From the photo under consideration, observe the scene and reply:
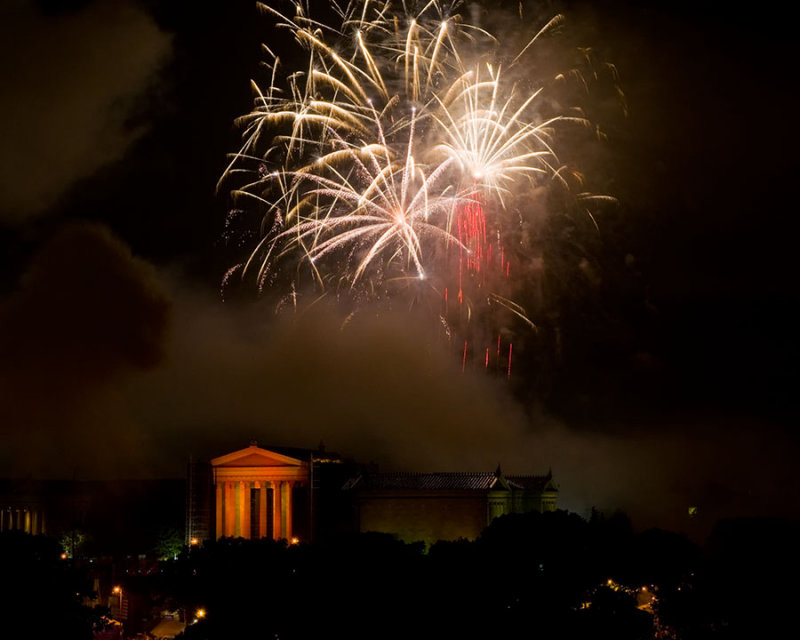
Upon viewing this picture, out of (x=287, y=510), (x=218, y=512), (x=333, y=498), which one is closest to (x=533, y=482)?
(x=333, y=498)

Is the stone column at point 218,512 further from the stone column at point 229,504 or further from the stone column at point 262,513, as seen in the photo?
the stone column at point 262,513

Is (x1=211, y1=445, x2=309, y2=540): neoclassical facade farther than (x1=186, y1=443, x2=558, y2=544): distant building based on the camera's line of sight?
Yes

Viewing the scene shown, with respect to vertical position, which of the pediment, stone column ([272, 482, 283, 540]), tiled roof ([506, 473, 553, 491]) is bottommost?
stone column ([272, 482, 283, 540])

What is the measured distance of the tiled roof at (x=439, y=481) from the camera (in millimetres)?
68000

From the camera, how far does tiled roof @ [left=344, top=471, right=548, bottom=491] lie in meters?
68.0

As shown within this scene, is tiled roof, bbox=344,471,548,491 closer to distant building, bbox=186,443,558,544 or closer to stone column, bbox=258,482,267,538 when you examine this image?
distant building, bbox=186,443,558,544

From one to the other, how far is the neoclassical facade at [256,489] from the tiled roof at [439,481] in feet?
13.0

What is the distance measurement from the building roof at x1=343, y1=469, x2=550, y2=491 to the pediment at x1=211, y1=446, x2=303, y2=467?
13.8ft

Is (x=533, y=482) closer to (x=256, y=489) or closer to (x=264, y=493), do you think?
(x=264, y=493)

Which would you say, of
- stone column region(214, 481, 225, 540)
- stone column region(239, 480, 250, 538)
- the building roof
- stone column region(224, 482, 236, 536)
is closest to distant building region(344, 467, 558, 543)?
the building roof

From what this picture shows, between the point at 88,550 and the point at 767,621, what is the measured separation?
53.3 metres

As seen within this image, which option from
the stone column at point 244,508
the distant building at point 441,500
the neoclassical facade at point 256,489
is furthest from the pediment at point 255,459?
the distant building at point 441,500

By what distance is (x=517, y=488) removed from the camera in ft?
227

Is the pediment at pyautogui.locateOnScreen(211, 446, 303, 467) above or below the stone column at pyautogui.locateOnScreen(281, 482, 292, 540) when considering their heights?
above
